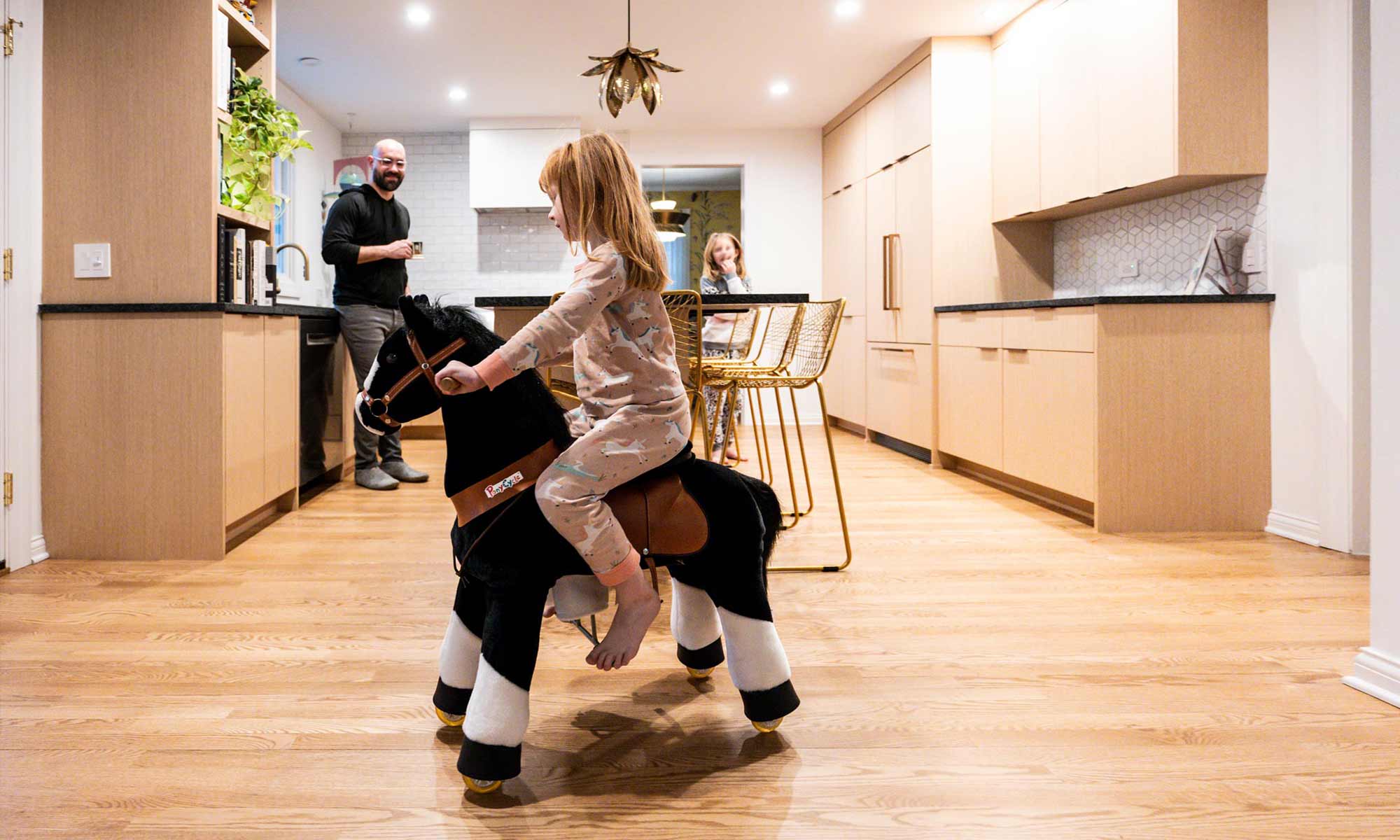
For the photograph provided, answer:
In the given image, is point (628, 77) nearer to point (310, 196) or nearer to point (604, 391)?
point (604, 391)

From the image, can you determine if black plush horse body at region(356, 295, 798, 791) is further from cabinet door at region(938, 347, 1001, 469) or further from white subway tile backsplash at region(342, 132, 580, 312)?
white subway tile backsplash at region(342, 132, 580, 312)

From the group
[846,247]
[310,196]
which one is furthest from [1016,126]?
[310,196]

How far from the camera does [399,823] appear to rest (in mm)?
1413

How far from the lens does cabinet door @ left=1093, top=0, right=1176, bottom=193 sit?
A: 3703 mm

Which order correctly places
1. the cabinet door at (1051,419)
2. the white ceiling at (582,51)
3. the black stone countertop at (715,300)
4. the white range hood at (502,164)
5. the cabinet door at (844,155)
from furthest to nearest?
the white range hood at (502,164) < the cabinet door at (844,155) < the white ceiling at (582,51) < the cabinet door at (1051,419) < the black stone countertop at (715,300)

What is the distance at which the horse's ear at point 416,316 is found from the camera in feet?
4.82

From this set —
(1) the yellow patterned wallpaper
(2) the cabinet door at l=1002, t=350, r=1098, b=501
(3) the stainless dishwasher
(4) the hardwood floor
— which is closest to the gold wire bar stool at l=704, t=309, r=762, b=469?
(2) the cabinet door at l=1002, t=350, r=1098, b=501

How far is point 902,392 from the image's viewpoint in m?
6.12

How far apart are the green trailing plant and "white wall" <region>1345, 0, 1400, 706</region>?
3.21 m

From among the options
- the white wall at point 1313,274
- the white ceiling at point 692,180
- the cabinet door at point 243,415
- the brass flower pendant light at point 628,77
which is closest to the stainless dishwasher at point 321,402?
the cabinet door at point 243,415

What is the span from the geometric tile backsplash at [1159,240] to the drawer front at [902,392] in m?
0.88

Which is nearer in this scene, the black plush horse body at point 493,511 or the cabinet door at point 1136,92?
the black plush horse body at point 493,511

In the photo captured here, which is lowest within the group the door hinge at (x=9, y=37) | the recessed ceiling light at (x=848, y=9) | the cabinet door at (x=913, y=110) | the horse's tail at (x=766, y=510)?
the horse's tail at (x=766, y=510)

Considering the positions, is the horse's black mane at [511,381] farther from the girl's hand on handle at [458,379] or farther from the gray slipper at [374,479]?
the gray slipper at [374,479]
